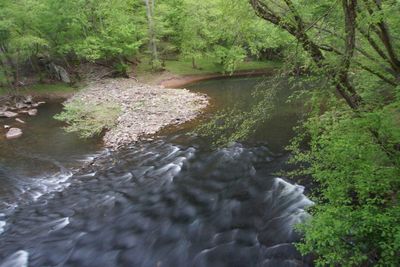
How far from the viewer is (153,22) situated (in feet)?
105

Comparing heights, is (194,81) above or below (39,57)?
below

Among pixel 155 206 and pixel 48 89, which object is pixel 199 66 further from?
pixel 155 206

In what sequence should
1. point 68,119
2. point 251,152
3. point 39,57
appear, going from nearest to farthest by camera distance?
point 251,152, point 68,119, point 39,57

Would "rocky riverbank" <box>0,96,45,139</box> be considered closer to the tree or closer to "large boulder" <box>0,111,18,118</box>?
"large boulder" <box>0,111,18,118</box>

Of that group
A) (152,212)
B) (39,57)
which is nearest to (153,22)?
(39,57)

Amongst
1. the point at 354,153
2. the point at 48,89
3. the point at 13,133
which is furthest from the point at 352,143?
the point at 48,89

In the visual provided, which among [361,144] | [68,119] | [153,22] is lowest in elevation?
[68,119]

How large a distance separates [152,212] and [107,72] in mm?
24725

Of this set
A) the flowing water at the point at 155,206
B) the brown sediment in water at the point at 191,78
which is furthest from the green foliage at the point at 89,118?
the brown sediment in water at the point at 191,78

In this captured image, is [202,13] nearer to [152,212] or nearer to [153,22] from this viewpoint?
[153,22]

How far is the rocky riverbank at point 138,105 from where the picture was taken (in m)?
17.1

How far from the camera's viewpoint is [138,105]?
70.6 feet

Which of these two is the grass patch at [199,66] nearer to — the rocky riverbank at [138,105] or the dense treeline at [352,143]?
the rocky riverbank at [138,105]

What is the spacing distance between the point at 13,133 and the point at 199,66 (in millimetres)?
21041
